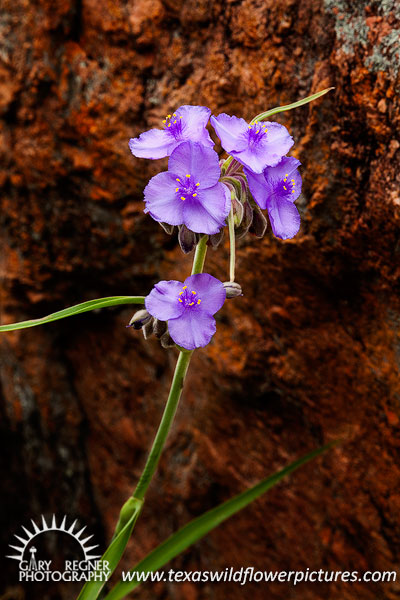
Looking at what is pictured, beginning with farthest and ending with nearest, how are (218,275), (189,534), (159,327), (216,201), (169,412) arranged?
(218,275) < (189,534) < (169,412) < (159,327) < (216,201)

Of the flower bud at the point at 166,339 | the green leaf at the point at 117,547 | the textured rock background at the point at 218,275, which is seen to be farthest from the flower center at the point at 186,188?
the green leaf at the point at 117,547

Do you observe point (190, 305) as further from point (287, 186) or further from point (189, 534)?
point (189, 534)

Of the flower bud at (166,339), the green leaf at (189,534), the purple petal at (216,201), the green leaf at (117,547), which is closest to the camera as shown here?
the purple petal at (216,201)

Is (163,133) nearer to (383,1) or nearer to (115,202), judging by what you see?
(383,1)

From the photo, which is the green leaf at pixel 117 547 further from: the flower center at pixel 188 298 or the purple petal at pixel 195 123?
the purple petal at pixel 195 123

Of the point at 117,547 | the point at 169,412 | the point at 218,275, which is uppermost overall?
the point at 218,275

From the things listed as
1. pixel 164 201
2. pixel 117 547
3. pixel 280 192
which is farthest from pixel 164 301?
pixel 117 547

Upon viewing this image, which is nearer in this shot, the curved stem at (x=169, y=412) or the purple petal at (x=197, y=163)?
the purple petal at (x=197, y=163)

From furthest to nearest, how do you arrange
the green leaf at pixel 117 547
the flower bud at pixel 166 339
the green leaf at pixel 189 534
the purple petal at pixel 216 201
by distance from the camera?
the green leaf at pixel 189 534, the green leaf at pixel 117 547, the flower bud at pixel 166 339, the purple petal at pixel 216 201
